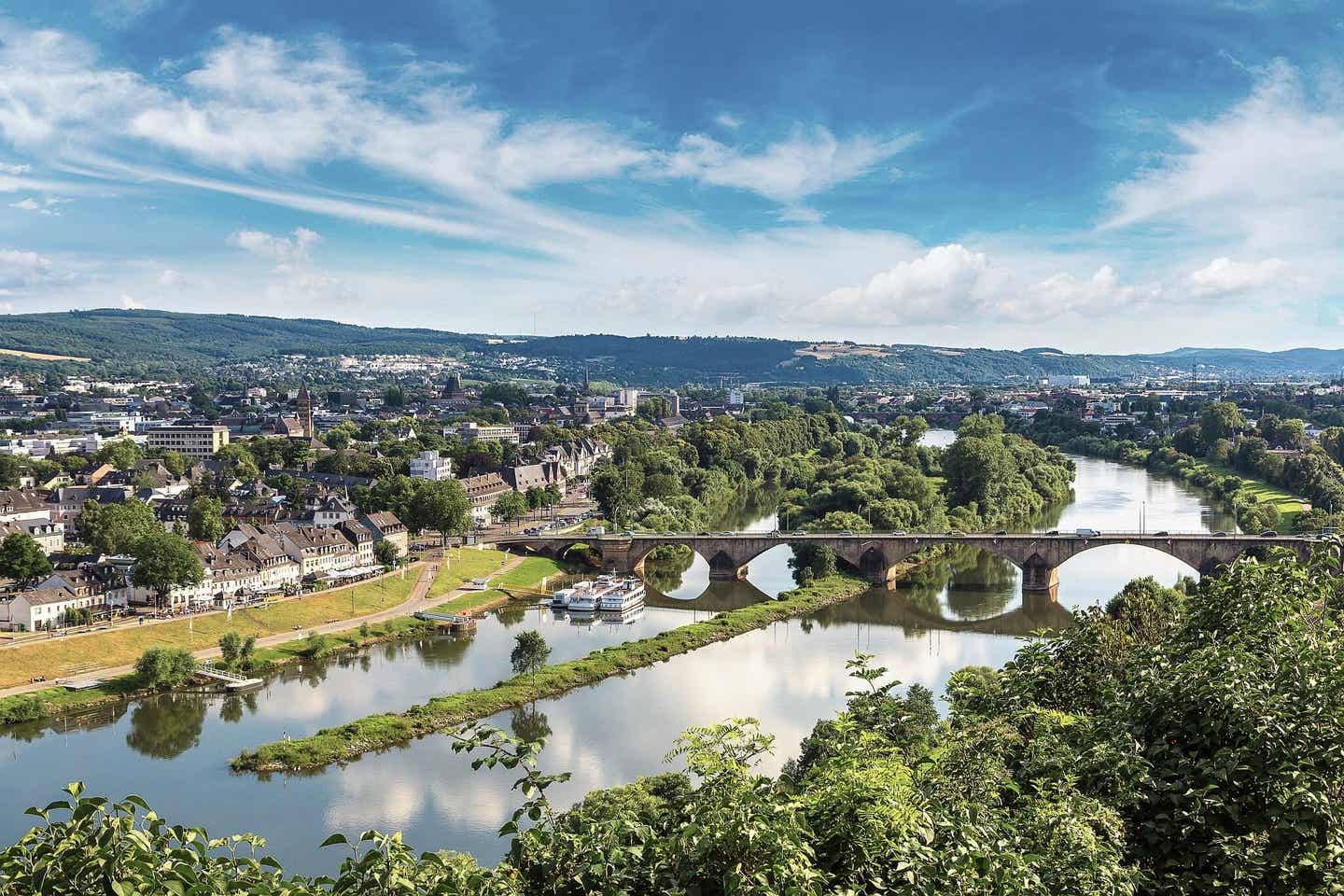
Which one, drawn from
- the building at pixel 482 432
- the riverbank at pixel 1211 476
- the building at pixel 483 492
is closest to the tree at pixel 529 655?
the building at pixel 483 492

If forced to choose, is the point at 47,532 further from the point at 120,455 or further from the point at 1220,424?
the point at 1220,424

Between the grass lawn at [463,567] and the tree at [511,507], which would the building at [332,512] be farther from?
the tree at [511,507]

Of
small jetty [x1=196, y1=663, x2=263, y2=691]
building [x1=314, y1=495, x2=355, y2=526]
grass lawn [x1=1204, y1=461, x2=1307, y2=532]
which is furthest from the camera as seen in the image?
grass lawn [x1=1204, y1=461, x2=1307, y2=532]

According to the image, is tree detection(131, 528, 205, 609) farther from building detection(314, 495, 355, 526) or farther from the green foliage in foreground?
the green foliage in foreground

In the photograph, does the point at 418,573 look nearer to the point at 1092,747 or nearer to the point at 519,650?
the point at 519,650

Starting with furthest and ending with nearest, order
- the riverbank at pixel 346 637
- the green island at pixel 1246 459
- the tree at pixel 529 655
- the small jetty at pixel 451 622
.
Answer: the green island at pixel 1246 459
the small jetty at pixel 451 622
the tree at pixel 529 655
the riverbank at pixel 346 637

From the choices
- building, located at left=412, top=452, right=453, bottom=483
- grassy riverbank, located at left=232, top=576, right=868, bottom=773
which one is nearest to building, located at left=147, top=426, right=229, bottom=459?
building, located at left=412, top=452, right=453, bottom=483
